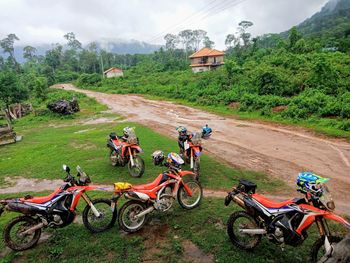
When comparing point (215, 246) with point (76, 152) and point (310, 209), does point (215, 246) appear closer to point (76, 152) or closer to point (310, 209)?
point (310, 209)

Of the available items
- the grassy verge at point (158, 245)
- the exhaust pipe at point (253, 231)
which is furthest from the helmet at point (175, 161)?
the exhaust pipe at point (253, 231)

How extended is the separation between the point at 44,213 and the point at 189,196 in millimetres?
2914

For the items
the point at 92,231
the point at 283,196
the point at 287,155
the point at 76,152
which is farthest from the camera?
the point at 76,152

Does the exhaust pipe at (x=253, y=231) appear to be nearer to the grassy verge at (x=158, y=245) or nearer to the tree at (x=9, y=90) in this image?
the grassy verge at (x=158, y=245)

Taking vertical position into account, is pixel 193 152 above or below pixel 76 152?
above

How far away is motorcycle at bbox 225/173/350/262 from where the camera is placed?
13.0ft

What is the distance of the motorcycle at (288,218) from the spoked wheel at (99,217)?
2.30m

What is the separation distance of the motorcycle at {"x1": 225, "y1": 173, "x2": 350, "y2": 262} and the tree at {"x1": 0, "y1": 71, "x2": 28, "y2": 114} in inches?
1012

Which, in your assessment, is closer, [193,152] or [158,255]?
[158,255]

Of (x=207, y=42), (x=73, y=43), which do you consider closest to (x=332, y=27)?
(x=207, y=42)

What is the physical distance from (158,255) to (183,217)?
4.11 feet

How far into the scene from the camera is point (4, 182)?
8.87 m

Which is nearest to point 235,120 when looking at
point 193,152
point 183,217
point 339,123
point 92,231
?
point 339,123

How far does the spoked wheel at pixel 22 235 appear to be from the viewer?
484 centimetres
